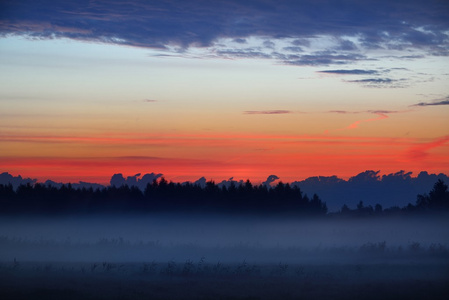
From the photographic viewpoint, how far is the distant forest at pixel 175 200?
96312 mm

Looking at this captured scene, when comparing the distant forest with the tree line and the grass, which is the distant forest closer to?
the tree line

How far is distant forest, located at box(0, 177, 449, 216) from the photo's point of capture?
96312mm

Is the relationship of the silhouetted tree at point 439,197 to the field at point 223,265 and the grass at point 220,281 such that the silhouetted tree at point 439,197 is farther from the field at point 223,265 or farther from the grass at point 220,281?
the grass at point 220,281

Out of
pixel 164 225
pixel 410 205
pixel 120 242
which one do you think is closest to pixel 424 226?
pixel 410 205

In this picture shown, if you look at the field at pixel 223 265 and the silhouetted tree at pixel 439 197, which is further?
the silhouetted tree at pixel 439 197

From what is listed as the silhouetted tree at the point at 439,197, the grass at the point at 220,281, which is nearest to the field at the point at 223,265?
the grass at the point at 220,281

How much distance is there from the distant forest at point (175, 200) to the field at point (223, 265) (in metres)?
7.08

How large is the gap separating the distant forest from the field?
708 cm

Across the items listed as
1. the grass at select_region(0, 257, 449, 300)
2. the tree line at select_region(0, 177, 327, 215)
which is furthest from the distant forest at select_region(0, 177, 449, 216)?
the grass at select_region(0, 257, 449, 300)

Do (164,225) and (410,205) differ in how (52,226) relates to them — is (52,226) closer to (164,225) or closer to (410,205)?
(164,225)

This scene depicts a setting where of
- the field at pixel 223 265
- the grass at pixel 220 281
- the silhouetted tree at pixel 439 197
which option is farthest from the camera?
the silhouetted tree at pixel 439 197

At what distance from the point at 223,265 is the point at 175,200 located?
59350 millimetres

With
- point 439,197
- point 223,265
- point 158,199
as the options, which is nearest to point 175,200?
point 158,199

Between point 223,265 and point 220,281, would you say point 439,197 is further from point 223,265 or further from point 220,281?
point 220,281
